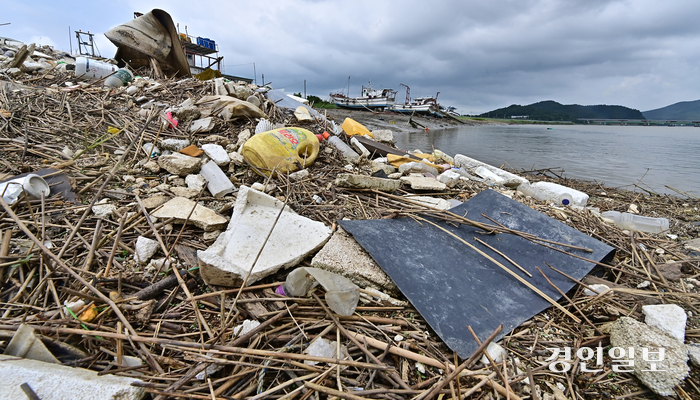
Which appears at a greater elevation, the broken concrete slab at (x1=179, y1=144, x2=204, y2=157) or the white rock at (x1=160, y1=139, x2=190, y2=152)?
the white rock at (x1=160, y1=139, x2=190, y2=152)

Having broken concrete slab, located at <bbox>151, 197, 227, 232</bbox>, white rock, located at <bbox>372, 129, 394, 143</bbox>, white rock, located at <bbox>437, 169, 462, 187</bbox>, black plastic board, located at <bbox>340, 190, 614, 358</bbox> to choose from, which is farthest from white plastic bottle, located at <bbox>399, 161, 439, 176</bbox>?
broken concrete slab, located at <bbox>151, 197, 227, 232</bbox>

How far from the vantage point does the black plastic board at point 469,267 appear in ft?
5.38

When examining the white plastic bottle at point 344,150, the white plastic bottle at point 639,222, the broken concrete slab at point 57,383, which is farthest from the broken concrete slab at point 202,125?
the white plastic bottle at point 639,222

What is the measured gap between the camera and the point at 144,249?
189 centimetres

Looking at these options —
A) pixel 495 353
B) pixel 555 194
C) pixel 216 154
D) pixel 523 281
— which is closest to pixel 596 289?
pixel 523 281

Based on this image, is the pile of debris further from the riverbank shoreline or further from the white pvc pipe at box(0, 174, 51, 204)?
the riverbank shoreline

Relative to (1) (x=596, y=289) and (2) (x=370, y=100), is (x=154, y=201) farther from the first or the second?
(2) (x=370, y=100)

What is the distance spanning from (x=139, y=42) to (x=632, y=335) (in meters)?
8.81

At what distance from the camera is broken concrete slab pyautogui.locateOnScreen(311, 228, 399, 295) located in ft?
5.93

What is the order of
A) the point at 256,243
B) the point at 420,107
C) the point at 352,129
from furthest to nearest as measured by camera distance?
the point at 420,107 < the point at 352,129 < the point at 256,243

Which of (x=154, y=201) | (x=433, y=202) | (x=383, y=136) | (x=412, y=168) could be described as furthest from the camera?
(x=383, y=136)

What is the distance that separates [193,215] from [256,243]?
25.0 inches

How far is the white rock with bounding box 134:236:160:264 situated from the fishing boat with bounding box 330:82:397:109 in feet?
137

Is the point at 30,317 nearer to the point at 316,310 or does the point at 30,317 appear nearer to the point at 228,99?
the point at 316,310
